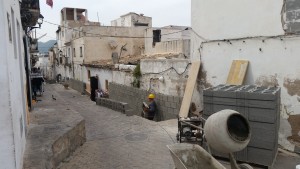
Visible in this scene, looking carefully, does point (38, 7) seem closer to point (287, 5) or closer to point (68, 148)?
point (68, 148)

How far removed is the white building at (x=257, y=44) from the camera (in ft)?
27.3

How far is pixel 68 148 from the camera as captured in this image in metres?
8.16

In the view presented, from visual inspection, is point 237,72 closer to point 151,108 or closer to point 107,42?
point 151,108

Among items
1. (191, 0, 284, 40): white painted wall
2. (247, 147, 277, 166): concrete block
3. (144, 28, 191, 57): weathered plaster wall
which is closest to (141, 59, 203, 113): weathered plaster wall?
(191, 0, 284, 40): white painted wall

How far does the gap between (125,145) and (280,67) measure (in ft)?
18.7

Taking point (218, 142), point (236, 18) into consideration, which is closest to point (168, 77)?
point (236, 18)

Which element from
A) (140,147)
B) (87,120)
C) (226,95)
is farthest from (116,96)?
(226,95)

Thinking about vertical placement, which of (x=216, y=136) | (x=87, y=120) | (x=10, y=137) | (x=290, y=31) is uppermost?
(x=290, y=31)

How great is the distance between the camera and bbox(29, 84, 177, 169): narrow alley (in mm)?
7836

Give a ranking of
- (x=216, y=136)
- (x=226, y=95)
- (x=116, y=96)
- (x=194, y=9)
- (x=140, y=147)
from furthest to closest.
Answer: (x=116, y=96), (x=194, y=9), (x=140, y=147), (x=226, y=95), (x=216, y=136)

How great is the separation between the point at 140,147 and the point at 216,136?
405 centimetres

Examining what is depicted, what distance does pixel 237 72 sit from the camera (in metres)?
9.66

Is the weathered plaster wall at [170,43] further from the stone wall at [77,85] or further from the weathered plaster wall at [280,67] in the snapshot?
the stone wall at [77,85]

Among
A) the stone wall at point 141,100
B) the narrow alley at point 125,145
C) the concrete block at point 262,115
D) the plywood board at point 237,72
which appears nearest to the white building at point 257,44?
the plywood board at point 237,72
